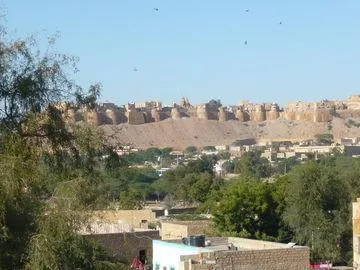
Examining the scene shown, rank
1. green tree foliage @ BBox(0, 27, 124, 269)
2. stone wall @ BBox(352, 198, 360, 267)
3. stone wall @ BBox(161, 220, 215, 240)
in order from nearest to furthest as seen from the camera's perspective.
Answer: green tree foliage @ BBox(0, 27, 124, 269)
stone wall @ BBox(352, 198, 360, 267)
stone wall @ BBox(161, 220, 215, 240)

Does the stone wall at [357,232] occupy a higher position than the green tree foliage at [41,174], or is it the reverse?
the green tree foliage at [41,174]

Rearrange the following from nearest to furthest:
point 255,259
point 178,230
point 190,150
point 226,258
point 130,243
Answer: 1. point 226,258
2. point 255,259
3. point 130,243
4. point 178,230
5. point 190,150

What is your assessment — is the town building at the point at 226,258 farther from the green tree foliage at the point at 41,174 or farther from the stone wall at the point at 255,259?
the green tree foliage at the point at 41,174

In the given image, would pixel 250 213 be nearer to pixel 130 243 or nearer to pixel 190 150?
pixel 130 243

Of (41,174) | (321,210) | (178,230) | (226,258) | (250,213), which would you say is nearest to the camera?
(41,174)

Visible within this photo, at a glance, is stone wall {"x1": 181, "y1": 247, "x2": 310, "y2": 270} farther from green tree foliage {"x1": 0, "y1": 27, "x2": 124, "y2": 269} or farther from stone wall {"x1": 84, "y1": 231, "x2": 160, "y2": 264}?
green tree foliage {"x1": 0, "y1": 27, "x2": 124, "y2": 269}

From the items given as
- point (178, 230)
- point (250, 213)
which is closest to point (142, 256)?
point (178, 230)

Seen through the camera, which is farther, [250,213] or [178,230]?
[250,213]

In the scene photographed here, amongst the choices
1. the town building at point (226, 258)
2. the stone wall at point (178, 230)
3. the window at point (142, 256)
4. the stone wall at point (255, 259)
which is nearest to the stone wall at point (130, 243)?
the window at point (142, 256)

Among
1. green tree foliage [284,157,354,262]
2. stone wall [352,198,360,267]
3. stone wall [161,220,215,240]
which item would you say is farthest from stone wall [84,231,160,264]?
green tree foliage [284,157,354,262]

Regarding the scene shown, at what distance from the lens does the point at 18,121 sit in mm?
8695

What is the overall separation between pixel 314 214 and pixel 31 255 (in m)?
22.1

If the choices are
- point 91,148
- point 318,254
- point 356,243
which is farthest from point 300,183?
point 91,148

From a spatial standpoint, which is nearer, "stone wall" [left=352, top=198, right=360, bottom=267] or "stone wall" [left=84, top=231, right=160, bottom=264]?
"stone wall" [left=84, top=231, right=160, bottom=264]
